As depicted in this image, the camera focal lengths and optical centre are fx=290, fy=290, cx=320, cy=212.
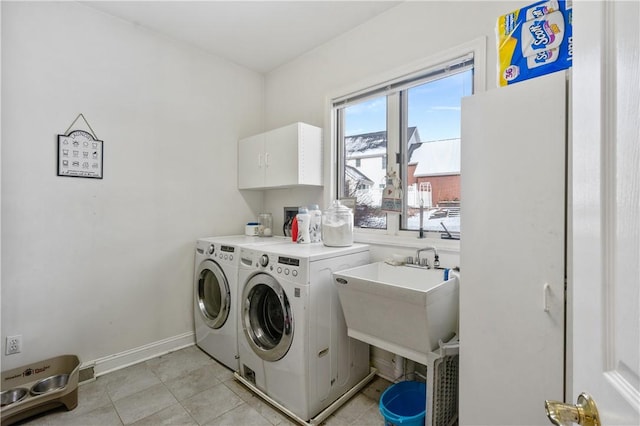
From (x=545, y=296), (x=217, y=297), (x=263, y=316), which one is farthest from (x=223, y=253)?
(x=545, y=296)

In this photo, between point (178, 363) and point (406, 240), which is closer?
point (406, 240)

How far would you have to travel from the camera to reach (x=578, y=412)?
47 centimetres

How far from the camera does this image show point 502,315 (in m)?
1.13

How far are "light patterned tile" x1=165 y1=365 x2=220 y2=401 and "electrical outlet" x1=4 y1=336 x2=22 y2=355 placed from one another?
38.4 inches

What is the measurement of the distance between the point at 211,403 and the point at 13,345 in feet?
4.50

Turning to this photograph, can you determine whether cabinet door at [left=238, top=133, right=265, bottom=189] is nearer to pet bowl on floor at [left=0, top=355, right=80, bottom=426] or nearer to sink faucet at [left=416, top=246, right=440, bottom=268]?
sink faucet at [left=416, top=246, right=440, bottom=268]

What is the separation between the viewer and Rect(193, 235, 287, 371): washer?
2.23 meters

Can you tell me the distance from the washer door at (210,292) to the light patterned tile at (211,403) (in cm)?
48

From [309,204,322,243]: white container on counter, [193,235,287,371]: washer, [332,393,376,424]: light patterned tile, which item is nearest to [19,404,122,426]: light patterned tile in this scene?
[193,235,287,371]: washer

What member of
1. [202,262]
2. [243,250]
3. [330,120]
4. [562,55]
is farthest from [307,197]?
[562,55]

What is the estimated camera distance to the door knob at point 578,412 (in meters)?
0.45

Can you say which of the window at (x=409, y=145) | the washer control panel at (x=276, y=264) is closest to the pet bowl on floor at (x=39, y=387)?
the washer control panel at (x=276, y=264)

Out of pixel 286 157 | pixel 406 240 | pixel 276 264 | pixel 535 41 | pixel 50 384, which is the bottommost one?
pixel 50 384

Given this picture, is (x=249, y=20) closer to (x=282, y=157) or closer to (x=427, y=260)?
(x=282, y=157)
